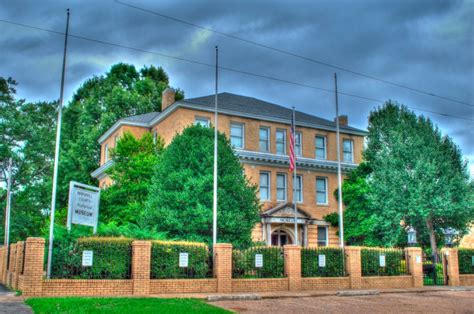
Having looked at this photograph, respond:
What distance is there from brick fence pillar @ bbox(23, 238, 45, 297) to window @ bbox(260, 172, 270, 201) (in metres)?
21.3

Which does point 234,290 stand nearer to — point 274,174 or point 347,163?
point 274,174

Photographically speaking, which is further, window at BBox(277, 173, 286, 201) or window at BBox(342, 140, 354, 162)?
window at BBox(342, 140, 354, 162)

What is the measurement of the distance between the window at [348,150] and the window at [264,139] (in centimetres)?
693

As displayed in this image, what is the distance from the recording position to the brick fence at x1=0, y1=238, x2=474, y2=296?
17.4 meters

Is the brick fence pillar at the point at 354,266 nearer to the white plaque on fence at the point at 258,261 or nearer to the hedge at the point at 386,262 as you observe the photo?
the hedge at the point at 386,262

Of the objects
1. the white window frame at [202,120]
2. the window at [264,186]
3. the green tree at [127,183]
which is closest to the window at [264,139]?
the window at [264,186]

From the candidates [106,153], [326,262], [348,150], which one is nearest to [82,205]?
[326,262]

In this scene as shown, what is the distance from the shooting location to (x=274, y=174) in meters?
37.8

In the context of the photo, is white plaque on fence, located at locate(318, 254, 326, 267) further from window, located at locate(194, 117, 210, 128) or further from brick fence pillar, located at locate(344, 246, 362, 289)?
window, located at locate(194, 117, 210, 128)

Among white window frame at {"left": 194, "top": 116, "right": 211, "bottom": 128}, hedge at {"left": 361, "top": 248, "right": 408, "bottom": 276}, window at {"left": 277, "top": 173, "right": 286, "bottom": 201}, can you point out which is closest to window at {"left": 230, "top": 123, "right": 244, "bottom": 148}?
white window frame at {"left": 194, "top": 116, "right": 211, "bottom": 128}

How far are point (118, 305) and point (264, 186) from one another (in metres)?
23.1

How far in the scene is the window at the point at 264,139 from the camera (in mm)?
38031

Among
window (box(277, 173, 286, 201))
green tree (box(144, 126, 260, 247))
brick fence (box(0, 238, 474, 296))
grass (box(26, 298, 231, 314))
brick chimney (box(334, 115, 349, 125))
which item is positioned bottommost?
grass (box(26, 298, 231, 314))

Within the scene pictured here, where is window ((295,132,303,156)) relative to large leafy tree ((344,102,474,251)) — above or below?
above
